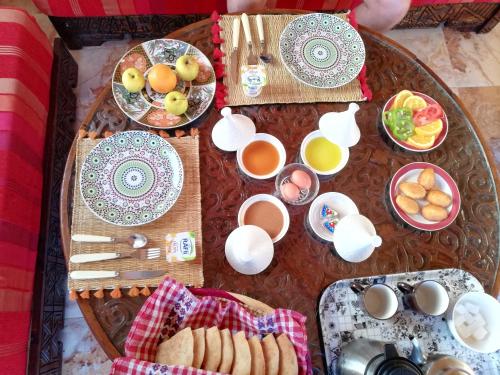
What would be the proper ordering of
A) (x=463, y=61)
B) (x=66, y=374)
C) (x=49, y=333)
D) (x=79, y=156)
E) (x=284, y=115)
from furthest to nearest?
1. (x=463, y=61)
2. (x=66, y=374)
3. (x=49, y=333)
4. (x=284, y=115)
5. (x=79, y=156)

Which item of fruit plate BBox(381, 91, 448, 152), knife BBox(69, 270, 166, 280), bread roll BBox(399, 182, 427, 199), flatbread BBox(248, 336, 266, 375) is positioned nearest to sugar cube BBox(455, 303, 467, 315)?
bread roll BBox(399, 182, 427, 199)

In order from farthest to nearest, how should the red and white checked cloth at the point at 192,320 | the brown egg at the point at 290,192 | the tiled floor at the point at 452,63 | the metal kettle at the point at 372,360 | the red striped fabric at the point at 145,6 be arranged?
the tiled floor at the point at 452,63 → the red striped fabric at the point at 145,6 → the brown egg at the point at 290,192 → the red and white checked cloth at the point at 192,320 → the metal kettle at the point at 372,360

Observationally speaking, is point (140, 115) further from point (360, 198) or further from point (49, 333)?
point (49, 333)

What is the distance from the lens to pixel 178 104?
130 centimetres

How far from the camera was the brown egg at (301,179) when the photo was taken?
1.27m

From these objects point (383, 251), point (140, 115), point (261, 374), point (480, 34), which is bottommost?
point (261, 374)

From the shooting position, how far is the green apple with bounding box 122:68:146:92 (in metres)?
1.32

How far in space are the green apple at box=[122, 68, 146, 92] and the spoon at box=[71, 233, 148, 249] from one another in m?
0.47

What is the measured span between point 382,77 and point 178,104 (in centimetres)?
72

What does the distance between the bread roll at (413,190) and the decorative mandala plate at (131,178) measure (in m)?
0.69

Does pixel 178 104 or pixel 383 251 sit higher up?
pixel 178 104

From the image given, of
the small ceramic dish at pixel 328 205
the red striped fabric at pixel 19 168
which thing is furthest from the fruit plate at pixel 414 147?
the red striped fabric at pixel 19 168

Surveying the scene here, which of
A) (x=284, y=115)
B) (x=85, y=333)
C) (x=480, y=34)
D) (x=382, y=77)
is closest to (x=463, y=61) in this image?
(x=480, y=34)

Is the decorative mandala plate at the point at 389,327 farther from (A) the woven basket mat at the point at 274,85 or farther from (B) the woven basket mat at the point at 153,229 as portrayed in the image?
(A) the woven basket mat at the point at 274,85
